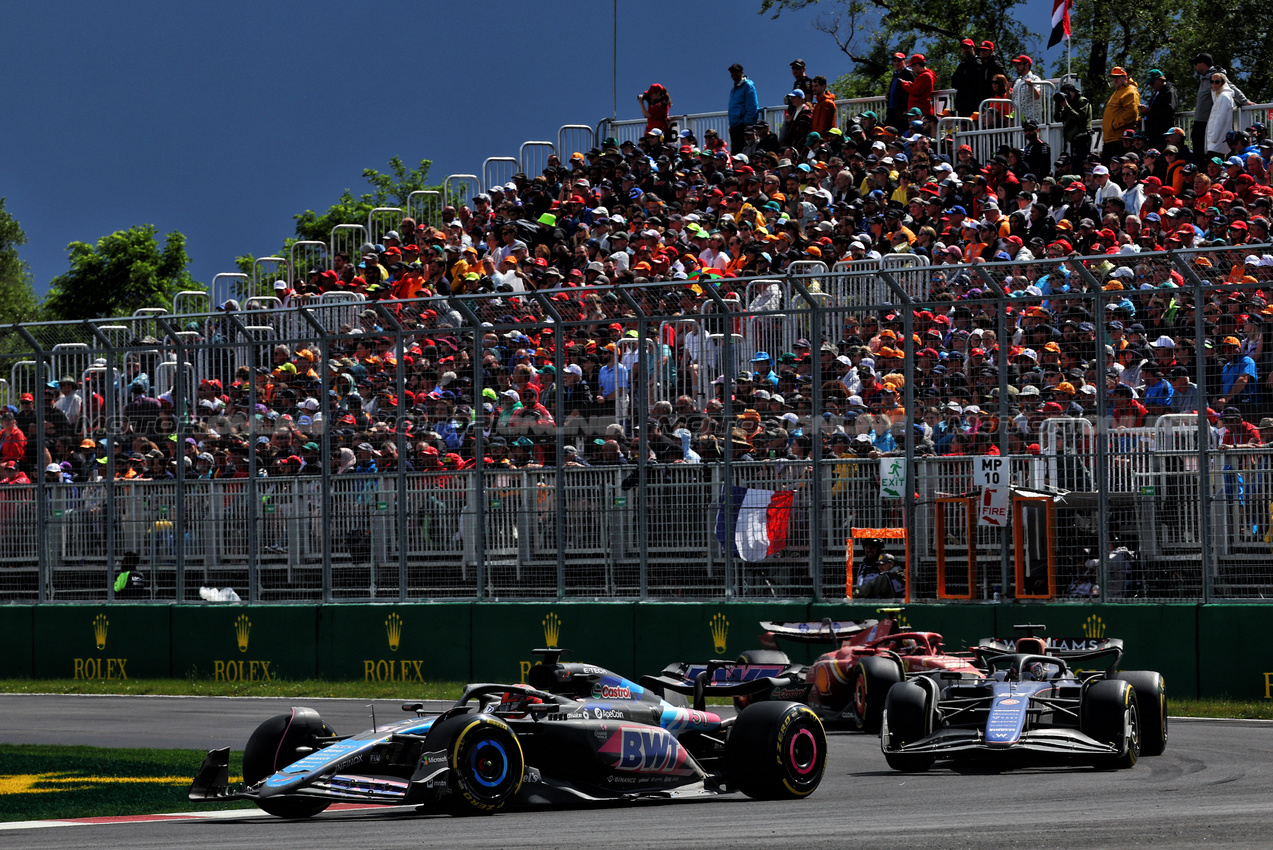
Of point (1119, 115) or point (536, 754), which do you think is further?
point (1119, 115)

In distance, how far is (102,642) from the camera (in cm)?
2131

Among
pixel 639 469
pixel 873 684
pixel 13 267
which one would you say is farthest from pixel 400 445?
pixel 13 267

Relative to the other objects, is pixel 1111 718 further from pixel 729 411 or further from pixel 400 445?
pixel 400 445

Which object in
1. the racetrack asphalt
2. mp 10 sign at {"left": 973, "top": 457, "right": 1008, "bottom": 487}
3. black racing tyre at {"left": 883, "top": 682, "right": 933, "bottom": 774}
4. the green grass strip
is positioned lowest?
the green grass strip

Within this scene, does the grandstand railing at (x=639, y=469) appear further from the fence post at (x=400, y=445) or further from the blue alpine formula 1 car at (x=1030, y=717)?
the blue alpine formula 1 car at (x=1030, y=717)

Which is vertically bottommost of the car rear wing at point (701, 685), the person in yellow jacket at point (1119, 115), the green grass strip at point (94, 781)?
the green grass strip at point (94, 781)

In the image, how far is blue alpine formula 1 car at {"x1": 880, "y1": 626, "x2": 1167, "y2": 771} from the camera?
36.6 ft

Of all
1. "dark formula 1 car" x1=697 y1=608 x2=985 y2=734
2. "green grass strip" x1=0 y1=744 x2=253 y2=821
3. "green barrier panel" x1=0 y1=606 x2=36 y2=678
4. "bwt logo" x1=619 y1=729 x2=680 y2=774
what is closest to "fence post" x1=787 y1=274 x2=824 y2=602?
"dark formula 1 car" x1=697 y1=608 x2=985 y2=734

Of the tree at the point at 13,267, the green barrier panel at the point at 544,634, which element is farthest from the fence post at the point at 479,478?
the tree at the point at 13,267

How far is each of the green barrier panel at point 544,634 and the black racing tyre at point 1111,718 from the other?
7704 millimetres

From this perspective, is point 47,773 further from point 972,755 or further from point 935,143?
point 935,143

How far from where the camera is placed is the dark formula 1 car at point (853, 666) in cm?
1375

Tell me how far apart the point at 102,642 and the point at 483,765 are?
1314cm

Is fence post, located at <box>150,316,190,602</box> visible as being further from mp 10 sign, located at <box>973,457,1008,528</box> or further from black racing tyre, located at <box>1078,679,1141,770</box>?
black racing tyre, located at <box>1078,679,1141,770</box>
